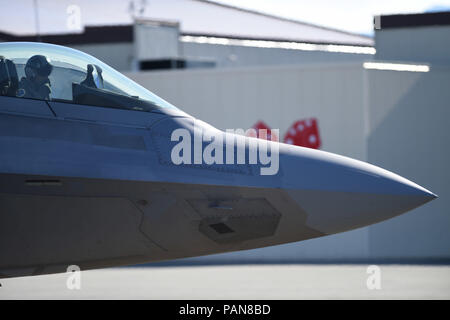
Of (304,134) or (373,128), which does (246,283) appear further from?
(373,128)

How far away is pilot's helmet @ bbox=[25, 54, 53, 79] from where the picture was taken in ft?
18.3

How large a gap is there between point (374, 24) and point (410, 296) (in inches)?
420

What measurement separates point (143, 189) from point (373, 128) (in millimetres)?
12497

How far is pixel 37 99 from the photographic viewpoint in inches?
214

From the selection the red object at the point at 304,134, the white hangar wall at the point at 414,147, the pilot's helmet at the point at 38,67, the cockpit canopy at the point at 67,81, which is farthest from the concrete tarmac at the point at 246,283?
the pilot's helmet at the point at 38,67

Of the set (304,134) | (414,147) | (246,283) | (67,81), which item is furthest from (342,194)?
(414,147)

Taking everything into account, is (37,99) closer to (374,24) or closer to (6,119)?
(6,119)

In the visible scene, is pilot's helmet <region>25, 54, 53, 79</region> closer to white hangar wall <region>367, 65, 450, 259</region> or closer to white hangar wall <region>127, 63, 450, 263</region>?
white hangar wall <region>127, 63, 450, 263</region>

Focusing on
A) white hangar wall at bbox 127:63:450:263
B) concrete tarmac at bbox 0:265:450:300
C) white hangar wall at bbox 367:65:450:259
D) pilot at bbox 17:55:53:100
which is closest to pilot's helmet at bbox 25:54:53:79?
pilot at bbox 17:55:53:100

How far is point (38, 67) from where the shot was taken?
5613mm

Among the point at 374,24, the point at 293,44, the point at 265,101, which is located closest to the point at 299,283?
the point at 265,101

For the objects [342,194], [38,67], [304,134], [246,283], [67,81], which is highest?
[304,134]

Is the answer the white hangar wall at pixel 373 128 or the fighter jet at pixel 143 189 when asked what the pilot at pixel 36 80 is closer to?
the fighter jet at pixel 143 189

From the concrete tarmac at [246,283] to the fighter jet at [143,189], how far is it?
5689 mm
